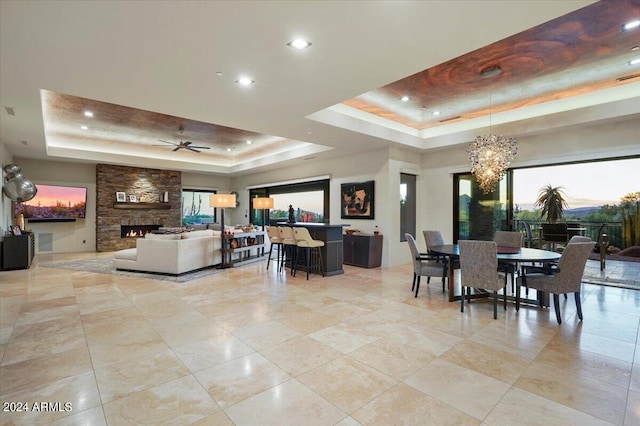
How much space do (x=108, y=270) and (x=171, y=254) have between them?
1903 mm

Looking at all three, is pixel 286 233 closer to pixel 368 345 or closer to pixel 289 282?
pixel 289 282

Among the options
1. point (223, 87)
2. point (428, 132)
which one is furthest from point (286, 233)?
point (428, 132)

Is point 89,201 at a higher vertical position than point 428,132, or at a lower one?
lower

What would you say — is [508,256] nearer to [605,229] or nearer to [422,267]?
[422,267]

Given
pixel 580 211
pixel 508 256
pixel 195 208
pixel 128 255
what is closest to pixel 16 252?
pixel 128 255

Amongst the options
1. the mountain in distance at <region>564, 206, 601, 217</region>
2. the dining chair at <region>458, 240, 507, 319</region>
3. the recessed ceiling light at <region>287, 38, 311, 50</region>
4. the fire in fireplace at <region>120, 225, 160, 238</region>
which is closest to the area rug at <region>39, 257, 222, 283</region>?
the fire in fireplace at <region>120, 225, 160, 238</region>

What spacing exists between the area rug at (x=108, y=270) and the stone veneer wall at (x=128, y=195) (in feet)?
7.09

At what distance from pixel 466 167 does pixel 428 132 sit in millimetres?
1262

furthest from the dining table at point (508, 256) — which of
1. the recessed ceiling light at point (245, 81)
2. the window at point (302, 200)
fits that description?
the window at point (302, 200)

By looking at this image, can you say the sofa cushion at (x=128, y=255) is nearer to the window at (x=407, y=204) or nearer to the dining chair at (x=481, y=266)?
the window at (x=407, y=204)

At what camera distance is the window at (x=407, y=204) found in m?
7.91

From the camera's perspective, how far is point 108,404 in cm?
219

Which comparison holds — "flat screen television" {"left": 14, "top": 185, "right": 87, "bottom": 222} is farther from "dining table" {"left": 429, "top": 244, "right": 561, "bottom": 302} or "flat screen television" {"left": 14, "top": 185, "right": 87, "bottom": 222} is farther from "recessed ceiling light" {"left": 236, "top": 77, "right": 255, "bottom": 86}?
"dining table" {"left": 429, "top": 244, "right": 561, "bottom": 302}

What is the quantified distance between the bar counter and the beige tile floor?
1712mm
